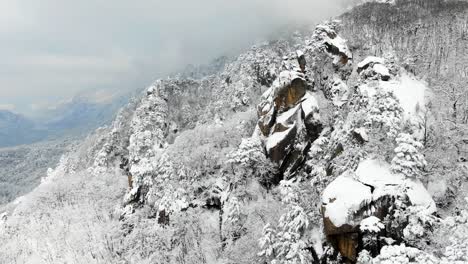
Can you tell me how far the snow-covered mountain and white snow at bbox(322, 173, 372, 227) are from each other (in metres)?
0.10

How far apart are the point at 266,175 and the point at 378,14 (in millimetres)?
84933

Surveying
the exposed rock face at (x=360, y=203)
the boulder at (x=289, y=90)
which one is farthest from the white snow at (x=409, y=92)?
the exposed rock face at (x=360, y=203)

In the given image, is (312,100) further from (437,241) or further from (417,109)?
(437,241)

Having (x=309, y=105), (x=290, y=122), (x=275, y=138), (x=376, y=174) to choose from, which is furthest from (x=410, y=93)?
(x=376, y=174)

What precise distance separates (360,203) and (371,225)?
185cm

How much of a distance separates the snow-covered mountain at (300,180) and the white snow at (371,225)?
0.26 feet

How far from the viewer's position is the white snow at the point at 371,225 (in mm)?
24406

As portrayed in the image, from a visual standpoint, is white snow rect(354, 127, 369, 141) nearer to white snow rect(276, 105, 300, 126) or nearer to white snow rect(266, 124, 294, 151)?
white snow rect(266, 124, 294, 151)

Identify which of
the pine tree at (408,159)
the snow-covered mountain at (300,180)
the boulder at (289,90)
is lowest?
the snow-covered mountain at (300,180)

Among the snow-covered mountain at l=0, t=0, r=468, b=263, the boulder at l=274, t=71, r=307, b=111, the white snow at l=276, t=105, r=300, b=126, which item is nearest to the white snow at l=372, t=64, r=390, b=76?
the snow-covered mountain at l=0, t=0, r=468, b=263

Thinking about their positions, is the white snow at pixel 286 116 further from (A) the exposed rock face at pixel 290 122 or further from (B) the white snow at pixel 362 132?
(B) the white snow at pixel 362 132

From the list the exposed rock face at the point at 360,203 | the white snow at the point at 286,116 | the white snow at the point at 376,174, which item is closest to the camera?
the exposed rock face at the point at 360,203

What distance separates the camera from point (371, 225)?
24609 millimetres

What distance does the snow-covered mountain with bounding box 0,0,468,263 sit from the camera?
2602 centimetres
